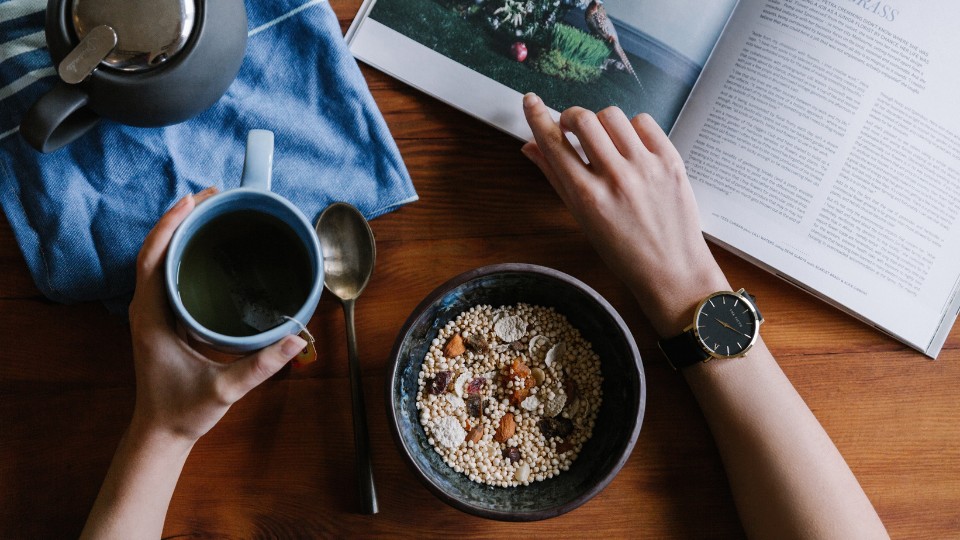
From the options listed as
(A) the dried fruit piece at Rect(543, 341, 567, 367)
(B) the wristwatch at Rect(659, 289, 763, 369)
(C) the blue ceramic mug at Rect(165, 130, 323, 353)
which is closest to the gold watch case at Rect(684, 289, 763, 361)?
(B) the wristwatch at Rect(659, 289, 763, 369)

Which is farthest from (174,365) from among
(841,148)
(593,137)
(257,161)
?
(841,148)

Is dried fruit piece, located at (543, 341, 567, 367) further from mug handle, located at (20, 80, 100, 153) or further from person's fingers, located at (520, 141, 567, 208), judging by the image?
mug handle, located at (20, 80, 100, 153)

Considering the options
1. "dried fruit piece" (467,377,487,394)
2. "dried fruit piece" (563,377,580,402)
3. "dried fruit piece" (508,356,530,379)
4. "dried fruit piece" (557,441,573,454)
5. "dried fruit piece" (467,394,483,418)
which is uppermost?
"dried fruit piece" (508,356,530,379)

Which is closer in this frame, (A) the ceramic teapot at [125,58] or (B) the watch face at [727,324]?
(A) the ceramic teapot at [125,58]

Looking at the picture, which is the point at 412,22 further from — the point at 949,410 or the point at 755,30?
the point at 949,410

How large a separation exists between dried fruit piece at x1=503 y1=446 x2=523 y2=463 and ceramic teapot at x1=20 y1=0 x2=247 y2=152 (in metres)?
0.43

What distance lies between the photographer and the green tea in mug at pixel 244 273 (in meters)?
0.58

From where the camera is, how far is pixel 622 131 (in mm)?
668

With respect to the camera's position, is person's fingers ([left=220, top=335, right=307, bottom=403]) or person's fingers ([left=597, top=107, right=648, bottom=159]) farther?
person's fingers ([left=597, top=107, right=648, bottom=159])

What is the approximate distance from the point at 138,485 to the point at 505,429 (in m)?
0.33

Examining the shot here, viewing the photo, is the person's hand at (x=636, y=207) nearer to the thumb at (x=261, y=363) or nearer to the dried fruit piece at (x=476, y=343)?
the dried fruit piece at (x=476, y=343)

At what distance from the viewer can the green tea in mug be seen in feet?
1.91

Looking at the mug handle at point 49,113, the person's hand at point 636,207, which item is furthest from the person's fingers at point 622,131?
the mug handle at point 49,113

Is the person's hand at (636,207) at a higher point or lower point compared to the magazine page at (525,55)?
lower
